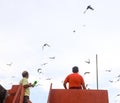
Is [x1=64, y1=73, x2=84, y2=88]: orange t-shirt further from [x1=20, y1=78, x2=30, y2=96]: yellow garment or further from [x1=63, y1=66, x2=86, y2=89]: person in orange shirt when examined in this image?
[x1=20, y1=78, x2=30, y2=96]: yellow garment

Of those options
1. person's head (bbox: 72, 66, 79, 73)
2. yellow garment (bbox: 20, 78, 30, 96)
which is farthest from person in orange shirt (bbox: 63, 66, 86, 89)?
yellow garment (bbox: 20, 78, 30, 96)

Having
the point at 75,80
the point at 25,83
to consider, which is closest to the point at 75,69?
the point at 75,80

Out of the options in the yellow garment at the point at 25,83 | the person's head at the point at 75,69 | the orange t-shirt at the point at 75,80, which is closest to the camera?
the yellow garment at the point at 25,83

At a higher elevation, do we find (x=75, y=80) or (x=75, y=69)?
(x=75, y=69)

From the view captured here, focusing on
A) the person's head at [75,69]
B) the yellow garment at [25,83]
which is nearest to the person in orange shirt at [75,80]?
the person's head at [75,69]

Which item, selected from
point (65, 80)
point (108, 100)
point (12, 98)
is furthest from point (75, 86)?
point (12, 98)

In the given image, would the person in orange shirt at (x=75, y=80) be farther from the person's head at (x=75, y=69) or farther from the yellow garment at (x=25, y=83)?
the yellow garment at (x=25, y=83)

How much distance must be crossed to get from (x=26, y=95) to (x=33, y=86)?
36cm

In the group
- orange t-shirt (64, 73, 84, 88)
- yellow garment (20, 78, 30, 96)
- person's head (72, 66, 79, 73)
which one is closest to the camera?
yellow garment (20, 78, 30, 96)

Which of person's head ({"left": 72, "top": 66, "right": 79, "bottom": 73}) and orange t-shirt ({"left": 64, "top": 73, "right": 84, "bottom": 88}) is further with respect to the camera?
person's head ({"left": 72, "top": 66, "right": 79, "bottom": 73})

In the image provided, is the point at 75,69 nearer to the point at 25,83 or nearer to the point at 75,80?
the point at 75,80

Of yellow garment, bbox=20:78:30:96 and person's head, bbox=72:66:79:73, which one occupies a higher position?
person's head, bbox=72:66:79:73

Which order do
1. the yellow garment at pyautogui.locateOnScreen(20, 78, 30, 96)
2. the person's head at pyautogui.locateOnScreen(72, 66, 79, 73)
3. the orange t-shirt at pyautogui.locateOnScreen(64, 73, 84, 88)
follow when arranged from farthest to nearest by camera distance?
the person's head at pyautogui.locateOnScreen(72, 66, 79, 73)
the orange t-shirt at pyautogui.locateOnScreen(64, 73, 84, 88)
the yellow garment at pyautogui.locateOnScreen(20, 78, 30, 96)

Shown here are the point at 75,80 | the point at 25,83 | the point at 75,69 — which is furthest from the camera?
the point at 75,69
